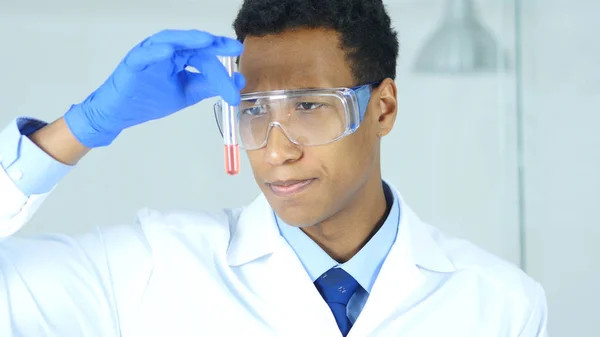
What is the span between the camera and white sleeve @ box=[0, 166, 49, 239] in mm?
1402

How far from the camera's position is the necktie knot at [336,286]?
176 cm

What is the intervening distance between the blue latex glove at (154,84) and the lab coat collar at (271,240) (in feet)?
1.39

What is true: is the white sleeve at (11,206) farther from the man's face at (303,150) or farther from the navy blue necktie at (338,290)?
the navy blue necktie at (338,290)

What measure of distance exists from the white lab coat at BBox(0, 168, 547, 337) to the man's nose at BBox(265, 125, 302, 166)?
0.79ft

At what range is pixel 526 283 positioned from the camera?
1891 millimetres

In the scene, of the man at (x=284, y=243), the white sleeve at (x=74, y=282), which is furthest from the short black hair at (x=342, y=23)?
the white sleeve at (x=74, y=282)

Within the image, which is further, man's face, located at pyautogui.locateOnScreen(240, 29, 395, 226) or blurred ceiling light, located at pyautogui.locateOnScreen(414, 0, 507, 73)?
blurred ceiling light, located at pyautogui.locateOnScreen(414, 0, 507, 73)

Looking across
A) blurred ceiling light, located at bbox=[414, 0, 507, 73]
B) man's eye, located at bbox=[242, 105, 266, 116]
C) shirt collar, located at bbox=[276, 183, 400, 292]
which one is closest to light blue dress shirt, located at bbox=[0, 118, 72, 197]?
man's eye, located at bbox=[242, 105, 266, 116]

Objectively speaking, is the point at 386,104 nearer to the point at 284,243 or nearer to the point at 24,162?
the point at 284,243

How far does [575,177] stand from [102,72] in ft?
6.06

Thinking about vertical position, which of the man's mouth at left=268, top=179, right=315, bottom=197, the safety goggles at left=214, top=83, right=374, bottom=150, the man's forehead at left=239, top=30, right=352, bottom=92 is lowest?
the man's mouth at left=268, top=179, right=315, bottom=197

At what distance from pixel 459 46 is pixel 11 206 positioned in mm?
2110

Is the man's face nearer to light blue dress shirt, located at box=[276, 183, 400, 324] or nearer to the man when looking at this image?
the man

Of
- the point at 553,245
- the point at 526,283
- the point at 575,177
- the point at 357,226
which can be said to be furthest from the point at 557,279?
the point at 357,226
